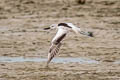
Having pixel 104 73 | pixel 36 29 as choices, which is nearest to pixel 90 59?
pixel 104 73

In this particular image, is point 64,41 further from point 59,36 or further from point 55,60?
point 59,36

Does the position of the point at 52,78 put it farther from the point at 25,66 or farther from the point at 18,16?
the point at 18,16

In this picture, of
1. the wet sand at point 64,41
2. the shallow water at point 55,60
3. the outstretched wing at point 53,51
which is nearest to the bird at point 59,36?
Answer: the outstretched wing at point 53,51

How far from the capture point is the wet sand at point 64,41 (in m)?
9.62

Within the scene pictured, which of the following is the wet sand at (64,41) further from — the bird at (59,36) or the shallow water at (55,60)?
the bird at (59,36)

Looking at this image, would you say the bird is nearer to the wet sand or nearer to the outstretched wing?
the outstretched wing

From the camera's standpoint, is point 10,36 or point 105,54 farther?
point 10,36

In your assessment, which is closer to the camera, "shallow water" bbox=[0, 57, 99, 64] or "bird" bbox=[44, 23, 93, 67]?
"bird" bbox=[44, 23, 93, 67]

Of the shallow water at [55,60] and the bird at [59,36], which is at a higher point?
the bird at [59,36]

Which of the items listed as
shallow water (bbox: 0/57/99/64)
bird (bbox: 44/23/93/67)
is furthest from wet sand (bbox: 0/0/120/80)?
bird (bbox: 44/23/93/67)

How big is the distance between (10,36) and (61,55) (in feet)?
7.56

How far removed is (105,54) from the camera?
440 inches

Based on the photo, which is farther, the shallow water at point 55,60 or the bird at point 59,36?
the shallow water at point 55,60

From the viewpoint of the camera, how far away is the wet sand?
9.62m
